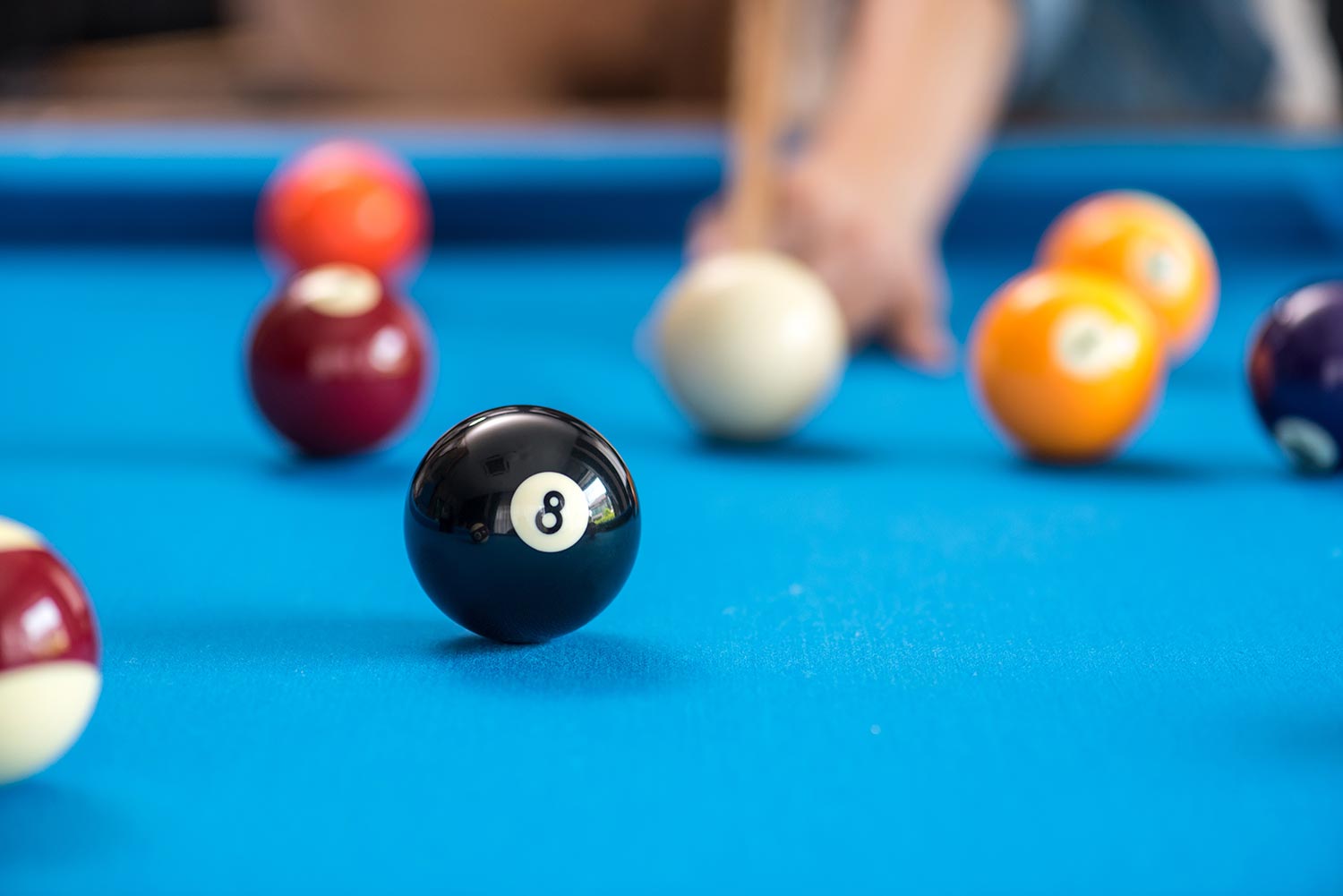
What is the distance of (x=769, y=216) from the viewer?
299 cm

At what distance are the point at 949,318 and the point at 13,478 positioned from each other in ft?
6.31

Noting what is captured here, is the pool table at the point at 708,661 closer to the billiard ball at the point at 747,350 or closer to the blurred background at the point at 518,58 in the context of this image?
the billiard ball at the point at 747,350

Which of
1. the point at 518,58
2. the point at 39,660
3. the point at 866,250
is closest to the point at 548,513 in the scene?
the point at 39,660

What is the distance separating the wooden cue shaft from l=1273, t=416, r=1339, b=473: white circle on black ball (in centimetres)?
107

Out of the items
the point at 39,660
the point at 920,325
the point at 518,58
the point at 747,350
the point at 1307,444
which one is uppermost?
the point at 518,58

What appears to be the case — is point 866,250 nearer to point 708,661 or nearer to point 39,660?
point 708,661

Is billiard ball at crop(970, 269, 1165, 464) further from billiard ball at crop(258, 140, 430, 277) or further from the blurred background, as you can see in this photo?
the blurred background

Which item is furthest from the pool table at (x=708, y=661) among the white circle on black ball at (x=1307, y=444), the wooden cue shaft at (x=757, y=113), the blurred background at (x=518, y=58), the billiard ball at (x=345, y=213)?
the blurred background at (x=518, y=58)

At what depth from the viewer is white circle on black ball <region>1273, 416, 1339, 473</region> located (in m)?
2.10

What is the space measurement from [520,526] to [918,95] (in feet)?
6.90

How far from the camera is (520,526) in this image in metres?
1.38

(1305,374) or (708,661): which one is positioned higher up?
(1305,374)

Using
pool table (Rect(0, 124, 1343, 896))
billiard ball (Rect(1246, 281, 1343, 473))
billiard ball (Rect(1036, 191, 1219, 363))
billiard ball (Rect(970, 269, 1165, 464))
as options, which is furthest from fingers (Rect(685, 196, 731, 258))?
billiard ball (Rect(1246, 281, 1343, 473))

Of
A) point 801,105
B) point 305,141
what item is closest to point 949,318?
point 305,141
